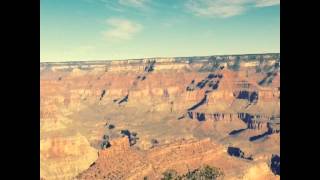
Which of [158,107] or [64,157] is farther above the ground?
[158,107]

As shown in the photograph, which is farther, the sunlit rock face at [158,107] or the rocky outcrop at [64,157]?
the sunlit rock face at [158,107]

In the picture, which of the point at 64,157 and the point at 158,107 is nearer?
the point at 64,157

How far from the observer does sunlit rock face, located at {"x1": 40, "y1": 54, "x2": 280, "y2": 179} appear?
49.9m

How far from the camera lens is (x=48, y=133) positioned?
56719 mm

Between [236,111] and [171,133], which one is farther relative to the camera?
[236,111]

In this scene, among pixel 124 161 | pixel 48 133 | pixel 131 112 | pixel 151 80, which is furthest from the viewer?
pixel 151 80

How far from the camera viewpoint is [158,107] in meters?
80.1

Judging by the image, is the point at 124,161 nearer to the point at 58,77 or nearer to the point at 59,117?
the point at 59,117

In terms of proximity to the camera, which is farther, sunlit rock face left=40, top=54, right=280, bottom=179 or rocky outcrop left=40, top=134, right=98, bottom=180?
sunlit rock face left=40, top=54, right=280, bottom=179

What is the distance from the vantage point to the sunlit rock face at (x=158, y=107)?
49.9 m
